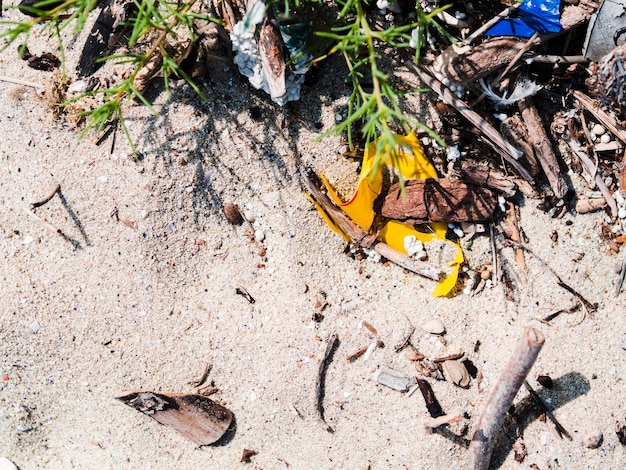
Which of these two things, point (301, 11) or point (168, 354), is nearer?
point (301, 11)

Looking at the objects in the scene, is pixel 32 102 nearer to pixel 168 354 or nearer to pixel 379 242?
pixel 168 354

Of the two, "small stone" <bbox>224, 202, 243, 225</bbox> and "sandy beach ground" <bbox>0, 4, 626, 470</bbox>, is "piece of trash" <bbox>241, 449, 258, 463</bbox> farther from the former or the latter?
"small stone" <bbox>224, 202, 243, 225</bbox>

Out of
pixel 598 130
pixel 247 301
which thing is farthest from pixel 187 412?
pixel 598 130

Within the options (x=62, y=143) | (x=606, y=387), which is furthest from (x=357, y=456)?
(x=62, y=143)

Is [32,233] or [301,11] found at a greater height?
[301,11]

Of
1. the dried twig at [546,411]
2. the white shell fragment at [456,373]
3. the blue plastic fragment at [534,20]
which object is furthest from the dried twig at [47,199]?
the dried twig at [546,411]

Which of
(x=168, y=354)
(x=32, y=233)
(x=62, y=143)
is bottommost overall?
(x=168, y=354)
